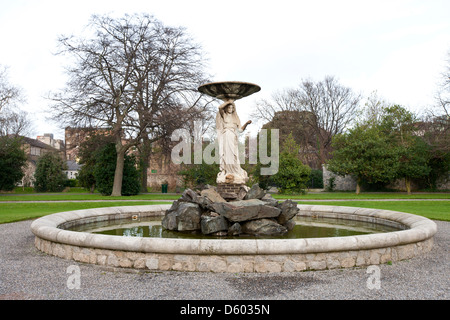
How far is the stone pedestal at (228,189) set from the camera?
31.6 feet

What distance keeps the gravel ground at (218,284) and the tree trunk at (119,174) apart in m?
20.1

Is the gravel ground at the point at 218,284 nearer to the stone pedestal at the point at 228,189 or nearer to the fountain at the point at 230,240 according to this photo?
the fountain at the point at 230,240

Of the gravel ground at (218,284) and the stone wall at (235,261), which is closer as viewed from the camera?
the gravel ground at (218,284)

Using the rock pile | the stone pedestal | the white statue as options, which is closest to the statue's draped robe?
the white statue

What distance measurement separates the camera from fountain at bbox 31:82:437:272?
5.57 meters

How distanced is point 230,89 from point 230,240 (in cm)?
495

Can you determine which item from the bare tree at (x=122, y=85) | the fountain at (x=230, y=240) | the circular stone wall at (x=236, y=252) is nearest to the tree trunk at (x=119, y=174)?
the bare tree at (x=122, y=85)

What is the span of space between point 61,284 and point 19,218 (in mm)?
8960

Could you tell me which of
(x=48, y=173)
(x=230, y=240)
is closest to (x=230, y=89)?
(x=230, y=240)

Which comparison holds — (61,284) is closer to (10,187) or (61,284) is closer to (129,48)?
(129,48)

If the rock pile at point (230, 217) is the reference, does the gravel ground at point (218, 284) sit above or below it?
below

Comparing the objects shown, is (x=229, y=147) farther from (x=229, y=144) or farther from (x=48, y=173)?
(x=48, y=173)

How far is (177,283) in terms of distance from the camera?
5066 millimetres

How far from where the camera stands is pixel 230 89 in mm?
9359
